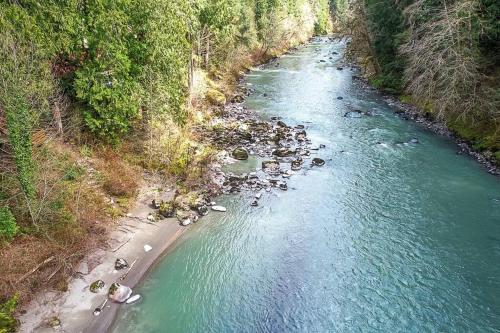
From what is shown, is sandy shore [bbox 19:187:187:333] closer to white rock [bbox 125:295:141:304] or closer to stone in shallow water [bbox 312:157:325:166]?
white rock [bbox 125:295:141:304]

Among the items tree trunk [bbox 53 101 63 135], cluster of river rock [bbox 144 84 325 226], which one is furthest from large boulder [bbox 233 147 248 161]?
tree trunk [bbox 53 101 63 135]

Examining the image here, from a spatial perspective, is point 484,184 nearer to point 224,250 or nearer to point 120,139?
point 224,250

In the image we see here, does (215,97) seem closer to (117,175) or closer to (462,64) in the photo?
(117,175)

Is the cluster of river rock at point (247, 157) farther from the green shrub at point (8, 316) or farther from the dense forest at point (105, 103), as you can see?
the green shrub at point (8, 316)

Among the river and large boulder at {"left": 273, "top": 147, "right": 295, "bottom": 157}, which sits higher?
large boulder at {"left": 273, "top": 147, "right": 295, "bottom": 157}

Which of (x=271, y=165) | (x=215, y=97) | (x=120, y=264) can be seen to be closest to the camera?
(x=120, y=264)

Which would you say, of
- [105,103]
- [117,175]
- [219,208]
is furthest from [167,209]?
[105,103]

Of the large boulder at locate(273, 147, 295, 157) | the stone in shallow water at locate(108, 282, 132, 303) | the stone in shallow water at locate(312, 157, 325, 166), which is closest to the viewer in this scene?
the stone in shallow water at locate(108, 282, 132, 303)
